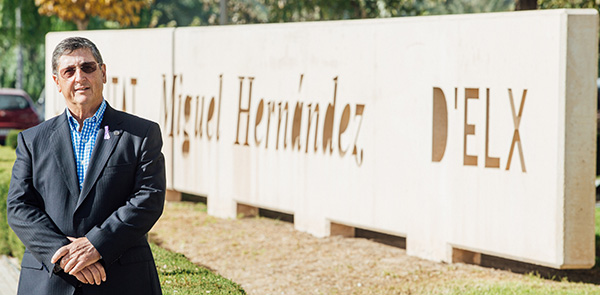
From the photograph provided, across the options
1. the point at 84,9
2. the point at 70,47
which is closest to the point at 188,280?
the point at 70,47

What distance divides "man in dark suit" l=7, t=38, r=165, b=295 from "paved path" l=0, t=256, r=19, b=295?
14.0 ft

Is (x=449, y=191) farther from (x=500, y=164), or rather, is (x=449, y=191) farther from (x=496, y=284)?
(x=496, y=284)

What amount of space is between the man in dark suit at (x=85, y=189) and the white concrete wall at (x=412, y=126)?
15.6 feet

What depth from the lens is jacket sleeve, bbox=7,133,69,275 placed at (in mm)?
3662

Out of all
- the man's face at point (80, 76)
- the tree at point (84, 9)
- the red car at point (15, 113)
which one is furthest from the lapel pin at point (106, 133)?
the red car at point (15, 113)

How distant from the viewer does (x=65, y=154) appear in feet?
12.4

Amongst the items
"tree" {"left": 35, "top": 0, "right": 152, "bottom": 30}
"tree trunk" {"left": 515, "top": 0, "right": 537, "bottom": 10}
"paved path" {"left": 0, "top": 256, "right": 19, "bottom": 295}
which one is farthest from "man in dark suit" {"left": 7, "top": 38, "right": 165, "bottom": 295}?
"tree" {"left": 35, "top": 0, "right": 152, "bottom": 30}

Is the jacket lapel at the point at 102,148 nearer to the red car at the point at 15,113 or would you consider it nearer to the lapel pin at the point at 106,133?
the lapel pin at the point at 106,133

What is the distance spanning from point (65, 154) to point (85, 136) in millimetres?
116

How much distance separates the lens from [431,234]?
8.92 meters

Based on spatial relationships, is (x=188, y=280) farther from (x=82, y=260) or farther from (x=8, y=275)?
(x=8, y=275)

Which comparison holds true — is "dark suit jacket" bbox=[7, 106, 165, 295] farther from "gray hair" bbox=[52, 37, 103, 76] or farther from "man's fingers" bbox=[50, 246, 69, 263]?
"gray hair" bbox=[52, 37, 103, 76]

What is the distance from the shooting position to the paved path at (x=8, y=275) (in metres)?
7.93

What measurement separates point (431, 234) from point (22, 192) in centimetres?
569
